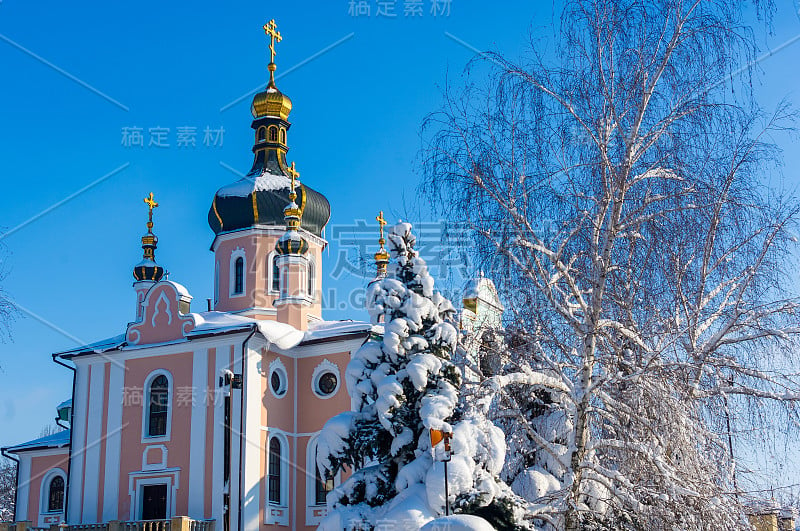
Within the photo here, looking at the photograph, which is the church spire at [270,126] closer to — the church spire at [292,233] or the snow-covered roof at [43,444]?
the church spire at [292,233]

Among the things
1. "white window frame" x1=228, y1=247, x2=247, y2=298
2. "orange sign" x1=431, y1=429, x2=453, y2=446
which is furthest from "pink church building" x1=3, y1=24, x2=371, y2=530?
"orange sign" x1=431, y1=429, x2=453, y2=446

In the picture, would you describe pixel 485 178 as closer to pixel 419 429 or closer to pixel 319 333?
pixel 419 429

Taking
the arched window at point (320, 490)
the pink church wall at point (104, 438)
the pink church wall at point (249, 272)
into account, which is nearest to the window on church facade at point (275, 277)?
the pink church wall at point (249, 272)

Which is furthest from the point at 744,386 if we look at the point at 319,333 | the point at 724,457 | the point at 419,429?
the point at 319,333

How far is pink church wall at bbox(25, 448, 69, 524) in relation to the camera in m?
25.9

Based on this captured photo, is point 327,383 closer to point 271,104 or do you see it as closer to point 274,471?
point 274,471

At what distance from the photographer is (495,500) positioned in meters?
11.3

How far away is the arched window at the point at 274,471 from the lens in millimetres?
22922

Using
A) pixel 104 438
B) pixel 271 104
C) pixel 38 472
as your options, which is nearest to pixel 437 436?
pixel 104 438

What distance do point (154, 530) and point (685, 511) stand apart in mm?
15187

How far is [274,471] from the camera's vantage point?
23094 millimetres

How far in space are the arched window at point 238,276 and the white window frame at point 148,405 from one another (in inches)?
181

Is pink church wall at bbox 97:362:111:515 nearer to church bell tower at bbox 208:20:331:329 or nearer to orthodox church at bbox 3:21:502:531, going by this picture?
orthodox church at bbox 3:21:502:531

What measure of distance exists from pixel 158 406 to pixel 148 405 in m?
0.32
